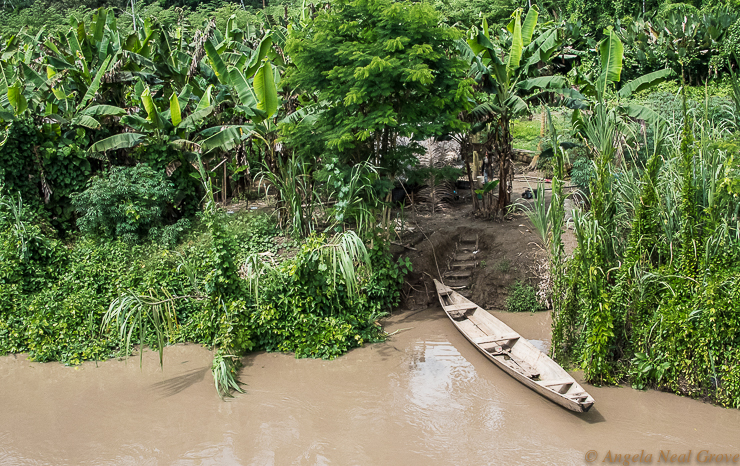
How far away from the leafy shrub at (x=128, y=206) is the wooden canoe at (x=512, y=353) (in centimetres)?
531

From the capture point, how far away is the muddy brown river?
6.42 meters

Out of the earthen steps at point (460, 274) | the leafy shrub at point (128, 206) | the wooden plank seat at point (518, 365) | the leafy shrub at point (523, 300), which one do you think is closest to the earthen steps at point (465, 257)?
the earthen steps at point (460, 274)

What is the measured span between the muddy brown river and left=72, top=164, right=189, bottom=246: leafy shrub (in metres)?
2.51

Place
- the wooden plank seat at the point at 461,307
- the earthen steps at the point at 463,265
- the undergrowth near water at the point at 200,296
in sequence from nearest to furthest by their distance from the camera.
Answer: the undergrowth near water at the point at 200,296, the wooden plank seat at the point at 461,307, the earthen steps at the point at 463,265

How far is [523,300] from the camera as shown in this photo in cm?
991

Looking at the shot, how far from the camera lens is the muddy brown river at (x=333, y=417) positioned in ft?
21.1

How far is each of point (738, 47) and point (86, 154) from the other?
1828cm

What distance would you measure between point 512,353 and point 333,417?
2.89m

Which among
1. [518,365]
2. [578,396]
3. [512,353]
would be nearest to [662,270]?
[578,396]

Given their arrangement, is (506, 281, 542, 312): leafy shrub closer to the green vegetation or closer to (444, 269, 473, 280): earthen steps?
the green vegetation

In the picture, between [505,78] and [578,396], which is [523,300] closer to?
[578,396]

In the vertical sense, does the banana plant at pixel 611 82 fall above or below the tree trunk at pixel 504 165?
above

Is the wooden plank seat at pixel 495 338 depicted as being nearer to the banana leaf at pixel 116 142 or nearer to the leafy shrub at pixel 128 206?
the leafy shrub at pixel 128 206

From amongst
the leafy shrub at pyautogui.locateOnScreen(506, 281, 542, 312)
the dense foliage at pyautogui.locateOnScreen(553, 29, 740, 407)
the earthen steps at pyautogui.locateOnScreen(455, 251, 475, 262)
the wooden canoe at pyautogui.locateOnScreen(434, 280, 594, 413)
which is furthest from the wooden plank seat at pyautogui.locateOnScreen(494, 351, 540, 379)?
the earthen steps at pyautogui.locateOnScreen(455, 251, 475, 262)
